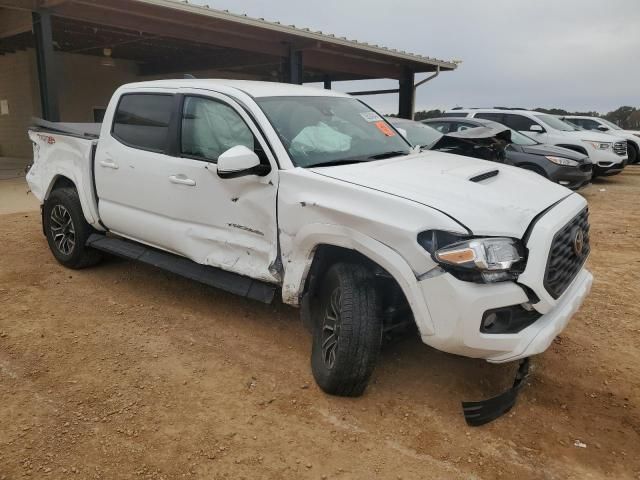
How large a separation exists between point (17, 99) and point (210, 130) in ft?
48.7

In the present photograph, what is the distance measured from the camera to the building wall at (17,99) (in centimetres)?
1522

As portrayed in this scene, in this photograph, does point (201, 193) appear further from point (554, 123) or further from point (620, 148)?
point (620, 148)

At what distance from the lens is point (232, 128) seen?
12.6 ft

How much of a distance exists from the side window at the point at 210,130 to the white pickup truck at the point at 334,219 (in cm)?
1

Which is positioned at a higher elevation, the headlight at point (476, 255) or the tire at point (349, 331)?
the headlight at point (476, 255)

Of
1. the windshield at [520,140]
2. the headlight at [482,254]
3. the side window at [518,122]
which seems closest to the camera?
the headlight at [482,254]

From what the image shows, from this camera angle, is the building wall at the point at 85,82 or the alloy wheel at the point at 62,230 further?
the building wall at the point at 85,82

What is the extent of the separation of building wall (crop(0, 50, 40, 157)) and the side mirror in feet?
46.4

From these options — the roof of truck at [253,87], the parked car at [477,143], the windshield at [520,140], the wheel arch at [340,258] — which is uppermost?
the roof of truck at [253,87]

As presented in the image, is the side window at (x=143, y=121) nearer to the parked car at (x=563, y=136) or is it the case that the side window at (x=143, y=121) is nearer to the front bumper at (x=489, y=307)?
the front bumper at (x=489, y=307)

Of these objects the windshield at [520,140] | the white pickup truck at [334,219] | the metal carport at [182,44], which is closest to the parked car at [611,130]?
the metal carport at [182,44]

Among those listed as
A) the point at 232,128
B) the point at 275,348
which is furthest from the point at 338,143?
the point at 275,348

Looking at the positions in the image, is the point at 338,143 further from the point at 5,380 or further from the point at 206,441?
the point at 5,380

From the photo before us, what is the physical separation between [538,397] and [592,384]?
1.42ft
